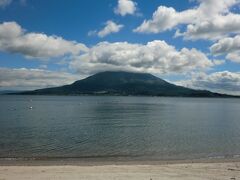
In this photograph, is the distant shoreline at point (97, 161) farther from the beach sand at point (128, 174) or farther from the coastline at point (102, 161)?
the beach sand at point (128, 174)

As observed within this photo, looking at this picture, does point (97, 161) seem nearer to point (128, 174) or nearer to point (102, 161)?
point (102, 161)

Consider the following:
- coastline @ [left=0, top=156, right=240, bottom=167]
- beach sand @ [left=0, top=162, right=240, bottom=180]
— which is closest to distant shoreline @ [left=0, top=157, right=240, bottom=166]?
coastline @ [left=0, top=156, right=240, bottom=167]

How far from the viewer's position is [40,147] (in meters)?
38.9

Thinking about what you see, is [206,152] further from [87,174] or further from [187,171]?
[87,174]

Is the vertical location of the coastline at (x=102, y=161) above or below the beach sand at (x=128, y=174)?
below

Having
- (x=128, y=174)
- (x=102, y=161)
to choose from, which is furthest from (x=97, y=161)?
(x=128, y=174)

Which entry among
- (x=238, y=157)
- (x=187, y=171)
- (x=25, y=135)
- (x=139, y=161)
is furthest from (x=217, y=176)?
(x=25, y=135)

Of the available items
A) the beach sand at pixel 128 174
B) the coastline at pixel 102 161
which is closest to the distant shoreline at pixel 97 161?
the coastline at pixel 102 161

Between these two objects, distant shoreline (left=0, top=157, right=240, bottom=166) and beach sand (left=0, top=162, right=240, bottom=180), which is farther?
distant shoreline (left=0, top=157, right=240, bottom=166)

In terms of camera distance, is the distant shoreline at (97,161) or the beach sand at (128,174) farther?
the distant shoreline at (97,161)

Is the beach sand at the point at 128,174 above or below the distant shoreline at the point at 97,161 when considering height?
above

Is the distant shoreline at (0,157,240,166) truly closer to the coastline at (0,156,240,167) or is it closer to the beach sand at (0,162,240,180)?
the coastline at (0,156,240,167)

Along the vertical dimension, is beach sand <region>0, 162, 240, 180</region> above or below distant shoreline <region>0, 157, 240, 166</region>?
above

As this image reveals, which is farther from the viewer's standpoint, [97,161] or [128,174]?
[97,161]
